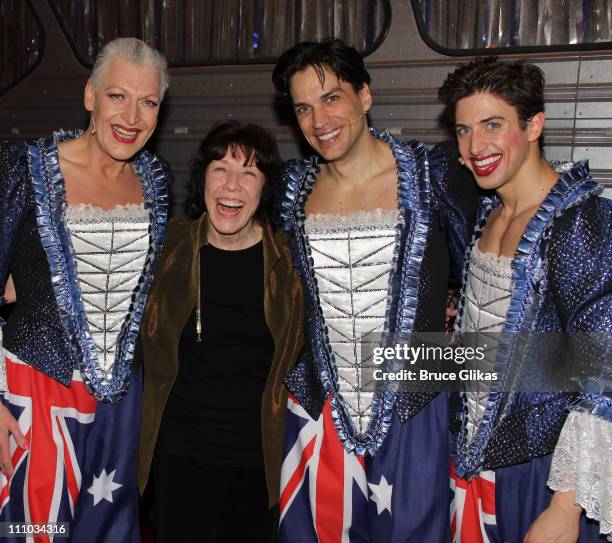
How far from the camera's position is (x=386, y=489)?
6.71 ft

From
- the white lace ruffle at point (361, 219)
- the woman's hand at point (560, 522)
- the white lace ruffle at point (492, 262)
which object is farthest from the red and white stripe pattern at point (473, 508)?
the white lace ruffle at point (361, 219)

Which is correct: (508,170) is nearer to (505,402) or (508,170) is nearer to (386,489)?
(505,402)

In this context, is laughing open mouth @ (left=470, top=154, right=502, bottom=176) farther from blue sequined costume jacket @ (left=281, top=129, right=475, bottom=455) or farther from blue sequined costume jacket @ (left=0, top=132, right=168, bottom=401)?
blue sequined costume jacket @ (left=0, top=132, right=168, bottom=401)

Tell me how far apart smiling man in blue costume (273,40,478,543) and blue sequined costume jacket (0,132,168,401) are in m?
0.68

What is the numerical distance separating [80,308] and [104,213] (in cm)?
31

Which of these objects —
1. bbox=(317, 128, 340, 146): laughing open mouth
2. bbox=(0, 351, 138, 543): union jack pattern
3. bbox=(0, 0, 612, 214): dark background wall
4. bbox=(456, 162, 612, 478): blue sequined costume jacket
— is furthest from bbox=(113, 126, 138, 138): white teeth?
bbox=(0, 0, 612, 214): dark background wall

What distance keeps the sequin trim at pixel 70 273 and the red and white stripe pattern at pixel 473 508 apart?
1.10 meters

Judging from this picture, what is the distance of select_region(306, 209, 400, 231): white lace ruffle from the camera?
7.00ft

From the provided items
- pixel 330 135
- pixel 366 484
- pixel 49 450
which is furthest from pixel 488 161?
pixel 49 450

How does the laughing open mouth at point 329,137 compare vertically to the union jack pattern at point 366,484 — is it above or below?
above

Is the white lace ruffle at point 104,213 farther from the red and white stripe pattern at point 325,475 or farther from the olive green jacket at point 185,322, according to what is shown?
the red and white stripe pattern at point 325,475

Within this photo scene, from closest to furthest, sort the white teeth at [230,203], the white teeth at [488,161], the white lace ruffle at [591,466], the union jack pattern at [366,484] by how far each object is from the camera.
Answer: the white lace ruffle at [591,466] → the white teeth at [488,161] → the union jack pattern at [366,484] → the white teeth at [230,203]

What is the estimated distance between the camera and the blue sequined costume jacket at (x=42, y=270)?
2141mm

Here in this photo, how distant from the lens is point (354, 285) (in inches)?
84.4
